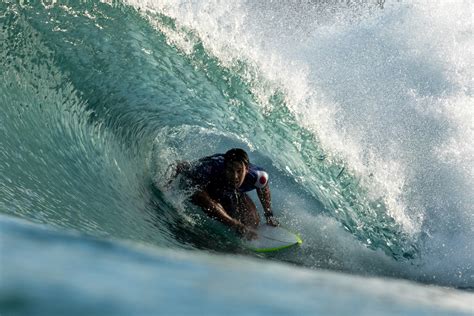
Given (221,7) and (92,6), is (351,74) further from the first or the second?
(92,6)

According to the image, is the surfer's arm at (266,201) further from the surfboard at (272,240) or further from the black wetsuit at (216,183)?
the black wetsuit at (216,183)

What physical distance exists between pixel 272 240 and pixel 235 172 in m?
0.67

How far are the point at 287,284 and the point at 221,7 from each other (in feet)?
24.3

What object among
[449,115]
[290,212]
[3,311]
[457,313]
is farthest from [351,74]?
[3,311]

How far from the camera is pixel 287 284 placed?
136 centimetres

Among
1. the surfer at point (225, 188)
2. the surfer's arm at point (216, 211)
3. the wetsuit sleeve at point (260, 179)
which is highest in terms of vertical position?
the wetsuit sleeve at point (260, 179)

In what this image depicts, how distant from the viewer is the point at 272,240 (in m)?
5.34

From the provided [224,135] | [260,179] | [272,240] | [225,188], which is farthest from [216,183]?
[224,135]

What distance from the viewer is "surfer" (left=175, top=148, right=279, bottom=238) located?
5.23m

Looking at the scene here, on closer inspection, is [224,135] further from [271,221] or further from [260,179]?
[271,221]

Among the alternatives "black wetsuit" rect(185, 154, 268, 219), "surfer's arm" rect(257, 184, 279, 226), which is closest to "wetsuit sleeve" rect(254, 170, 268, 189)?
"surfer's arm" rect(257, 184, 279, 226)

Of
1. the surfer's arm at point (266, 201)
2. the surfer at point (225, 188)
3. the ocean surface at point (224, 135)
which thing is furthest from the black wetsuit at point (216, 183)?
the surfer's arm at point (266, 201)

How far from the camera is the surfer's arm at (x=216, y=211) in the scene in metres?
5.18

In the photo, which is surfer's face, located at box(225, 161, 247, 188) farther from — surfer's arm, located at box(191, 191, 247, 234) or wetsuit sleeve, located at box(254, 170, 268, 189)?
wetsuit sleeve, located at box(254, 170, 268, 189)
